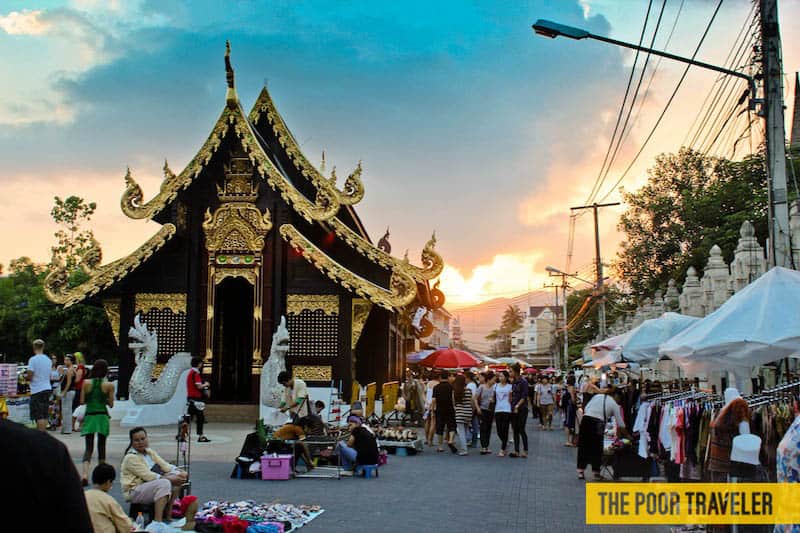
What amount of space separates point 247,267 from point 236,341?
3.84 meters

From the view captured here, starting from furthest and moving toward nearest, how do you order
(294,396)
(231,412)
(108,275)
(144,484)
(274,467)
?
1. (231,412)
2. (108,275)
3. (294,396)
4. (274,467)
5. (144,484)

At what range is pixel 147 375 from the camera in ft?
59.3

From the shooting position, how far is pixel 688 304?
65.7ft

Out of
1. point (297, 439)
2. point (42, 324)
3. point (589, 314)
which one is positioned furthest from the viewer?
point (589, 314)

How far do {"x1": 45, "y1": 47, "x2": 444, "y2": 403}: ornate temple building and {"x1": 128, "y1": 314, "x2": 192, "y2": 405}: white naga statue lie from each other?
1.56 meters

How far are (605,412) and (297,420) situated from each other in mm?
4810

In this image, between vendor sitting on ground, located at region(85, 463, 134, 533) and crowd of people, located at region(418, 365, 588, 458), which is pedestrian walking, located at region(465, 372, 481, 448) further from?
vendor sitting on ground, located at region(85, 463, 134, 533)

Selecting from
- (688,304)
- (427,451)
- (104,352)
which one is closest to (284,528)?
(427,451)

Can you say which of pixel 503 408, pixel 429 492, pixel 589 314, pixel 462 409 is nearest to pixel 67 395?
pixel 462 409

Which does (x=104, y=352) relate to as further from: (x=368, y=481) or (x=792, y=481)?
(x=792, y=481)

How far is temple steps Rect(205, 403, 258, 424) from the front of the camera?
19594mm

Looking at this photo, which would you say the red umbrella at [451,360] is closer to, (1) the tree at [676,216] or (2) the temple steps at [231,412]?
(2) the temple steps at [231,412]

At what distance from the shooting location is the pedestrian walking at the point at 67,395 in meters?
15.5

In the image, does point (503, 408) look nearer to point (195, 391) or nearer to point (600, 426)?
point (600, 426)
